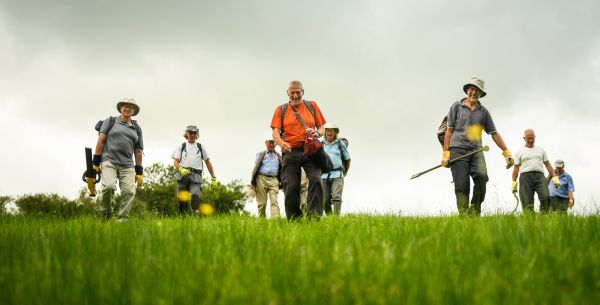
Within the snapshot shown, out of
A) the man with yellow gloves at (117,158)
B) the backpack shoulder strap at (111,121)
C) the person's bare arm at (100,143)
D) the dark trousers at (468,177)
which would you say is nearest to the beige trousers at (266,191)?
the man with yellow gloves at (117,158)

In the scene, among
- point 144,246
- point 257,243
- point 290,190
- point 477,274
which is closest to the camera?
point 477,274

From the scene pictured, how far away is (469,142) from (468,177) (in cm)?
58

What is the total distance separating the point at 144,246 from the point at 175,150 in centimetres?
843

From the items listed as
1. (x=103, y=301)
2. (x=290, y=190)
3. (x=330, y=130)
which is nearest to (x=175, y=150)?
(x=330, y=130)

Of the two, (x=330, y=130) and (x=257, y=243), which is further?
(x=330, y=130)

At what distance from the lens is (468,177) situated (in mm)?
7684

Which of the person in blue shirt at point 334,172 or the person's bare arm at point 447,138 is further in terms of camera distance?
the person in blue shirt at point 334,172

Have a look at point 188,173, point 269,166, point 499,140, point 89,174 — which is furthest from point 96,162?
point 499,140

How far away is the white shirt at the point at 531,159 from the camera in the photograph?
434 inches

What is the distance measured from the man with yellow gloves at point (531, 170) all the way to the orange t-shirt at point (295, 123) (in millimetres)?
6451

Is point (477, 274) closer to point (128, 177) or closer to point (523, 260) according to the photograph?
point (523, 260)

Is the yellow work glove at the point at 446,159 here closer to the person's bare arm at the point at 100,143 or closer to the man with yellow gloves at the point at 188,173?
the man with yellow gloves at the point at 188,173

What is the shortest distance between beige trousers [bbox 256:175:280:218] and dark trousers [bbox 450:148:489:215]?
5.49 metres

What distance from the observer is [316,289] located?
230 centimetres
